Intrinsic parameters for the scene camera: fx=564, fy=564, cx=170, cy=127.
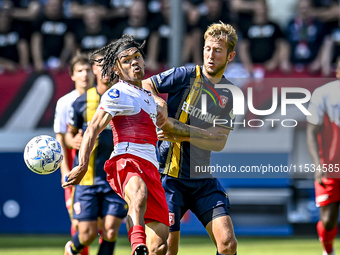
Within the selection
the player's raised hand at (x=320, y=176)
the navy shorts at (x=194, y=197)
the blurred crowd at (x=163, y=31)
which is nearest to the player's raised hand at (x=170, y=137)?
the navy shorts at (x=194, y=197)

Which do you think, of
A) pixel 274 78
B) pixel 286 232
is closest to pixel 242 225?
pixel 286 232

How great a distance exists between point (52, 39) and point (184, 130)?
644cm

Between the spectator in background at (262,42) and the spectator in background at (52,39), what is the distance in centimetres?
340

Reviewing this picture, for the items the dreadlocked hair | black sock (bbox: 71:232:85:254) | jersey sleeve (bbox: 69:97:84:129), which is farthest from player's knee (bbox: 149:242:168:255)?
jersey sleeve (bbox: 69:97:84:129)

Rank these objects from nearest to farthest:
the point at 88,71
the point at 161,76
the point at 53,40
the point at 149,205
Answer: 1. the point at 149,205
2. the point at 161,76
3. the point at 88,71
4. the point at 53,40

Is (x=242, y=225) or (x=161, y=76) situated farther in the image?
(x=242, y=225)

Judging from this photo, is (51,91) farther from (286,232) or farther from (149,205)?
(149,205)

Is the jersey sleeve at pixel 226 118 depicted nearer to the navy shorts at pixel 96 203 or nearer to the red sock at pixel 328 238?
the navy shorts at pixel 96 203

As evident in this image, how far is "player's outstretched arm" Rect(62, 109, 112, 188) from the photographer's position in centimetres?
462

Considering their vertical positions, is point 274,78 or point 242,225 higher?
point 274,78

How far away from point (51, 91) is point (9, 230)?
103 inches

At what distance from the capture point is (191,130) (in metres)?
5.40

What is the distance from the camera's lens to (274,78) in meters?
10.2

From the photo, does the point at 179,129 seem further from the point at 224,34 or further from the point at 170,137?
the point at 224,34
